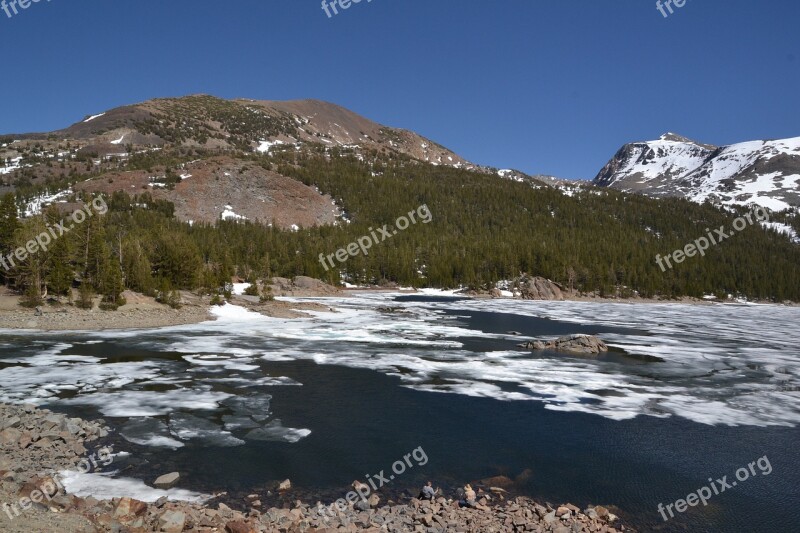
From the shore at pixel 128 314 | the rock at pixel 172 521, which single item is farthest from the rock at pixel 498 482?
the shore at pixel 128 314

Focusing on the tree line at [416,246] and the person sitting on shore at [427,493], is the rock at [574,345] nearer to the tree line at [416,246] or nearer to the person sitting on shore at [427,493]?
the person sitting on shore at [427,493]

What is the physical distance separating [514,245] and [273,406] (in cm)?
Answer: 12569

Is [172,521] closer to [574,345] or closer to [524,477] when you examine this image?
[524,477]

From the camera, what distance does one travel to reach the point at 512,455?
13.8 meters

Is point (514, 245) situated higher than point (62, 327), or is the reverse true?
point (514, 245)

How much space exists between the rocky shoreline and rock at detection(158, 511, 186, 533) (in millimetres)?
17

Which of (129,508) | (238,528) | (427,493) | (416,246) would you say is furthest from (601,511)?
(416,246)

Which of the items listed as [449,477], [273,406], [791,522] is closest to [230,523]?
[449,477]

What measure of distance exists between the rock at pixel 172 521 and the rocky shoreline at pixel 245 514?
17mm

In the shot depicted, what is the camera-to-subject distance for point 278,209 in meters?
144

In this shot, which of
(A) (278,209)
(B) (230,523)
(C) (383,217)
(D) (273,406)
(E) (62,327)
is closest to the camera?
(B) (230,523)

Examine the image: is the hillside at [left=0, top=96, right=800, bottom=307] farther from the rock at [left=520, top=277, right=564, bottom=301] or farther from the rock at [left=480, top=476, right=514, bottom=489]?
the rock at [left=480, top=476, right=514, bottom=489]

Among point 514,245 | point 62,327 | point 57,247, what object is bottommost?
point 62,327

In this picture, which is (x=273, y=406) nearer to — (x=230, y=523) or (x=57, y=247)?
(x=230, y=523)
